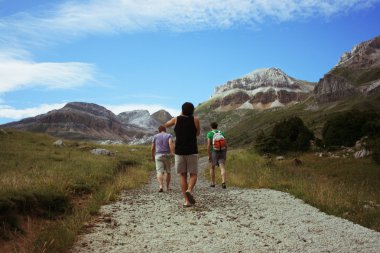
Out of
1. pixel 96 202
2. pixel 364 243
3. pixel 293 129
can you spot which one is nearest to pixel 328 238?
pixel 364 243

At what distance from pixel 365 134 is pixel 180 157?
4298cm

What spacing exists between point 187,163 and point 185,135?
83 cm

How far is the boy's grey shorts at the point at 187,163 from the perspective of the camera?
11.4m

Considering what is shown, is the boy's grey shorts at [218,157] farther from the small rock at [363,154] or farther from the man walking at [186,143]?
the small rock at [363,154]

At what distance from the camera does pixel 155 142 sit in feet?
52.4

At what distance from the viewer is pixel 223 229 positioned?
338 inches

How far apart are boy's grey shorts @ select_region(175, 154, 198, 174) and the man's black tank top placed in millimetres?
131

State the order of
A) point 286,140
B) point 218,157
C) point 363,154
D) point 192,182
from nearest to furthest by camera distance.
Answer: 1. point 192,182
2. point 218,157
3. point 363,154
4. point 286,140

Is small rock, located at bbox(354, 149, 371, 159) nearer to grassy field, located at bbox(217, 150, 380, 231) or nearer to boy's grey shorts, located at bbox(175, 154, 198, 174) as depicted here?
grassy field, located at bbox(217, 150, 380, 231)

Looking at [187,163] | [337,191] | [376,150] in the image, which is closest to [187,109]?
[187,163]

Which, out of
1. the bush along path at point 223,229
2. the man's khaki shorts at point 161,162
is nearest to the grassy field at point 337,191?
the bush along path at point 223,229

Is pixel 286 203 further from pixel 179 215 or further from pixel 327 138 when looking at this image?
pixel 327 138

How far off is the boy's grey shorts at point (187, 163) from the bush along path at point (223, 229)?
107 cm

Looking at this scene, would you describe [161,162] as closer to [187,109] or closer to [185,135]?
[185,135]
